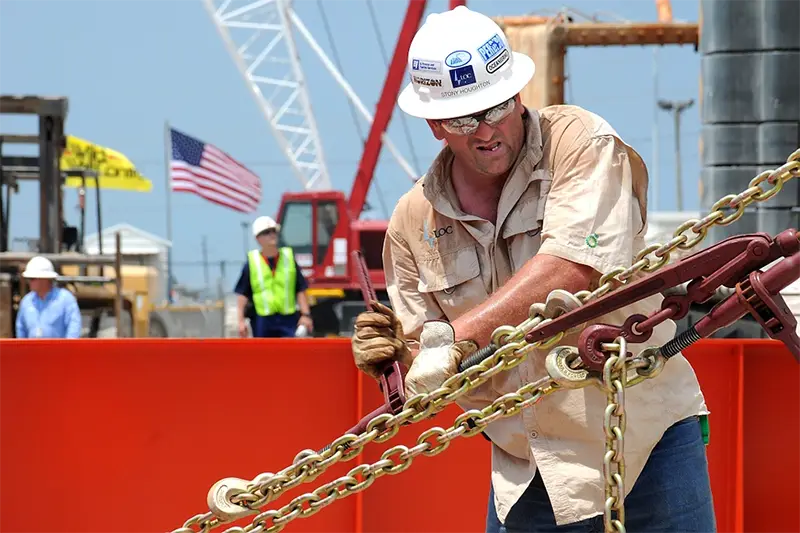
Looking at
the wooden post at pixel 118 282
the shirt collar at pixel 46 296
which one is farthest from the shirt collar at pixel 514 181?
the wooden post at pixel 118 282

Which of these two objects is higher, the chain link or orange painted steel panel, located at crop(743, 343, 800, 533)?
the chain link

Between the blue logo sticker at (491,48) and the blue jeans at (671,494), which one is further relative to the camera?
the blue jeans at (671,494)

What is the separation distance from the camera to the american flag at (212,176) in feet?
90.8

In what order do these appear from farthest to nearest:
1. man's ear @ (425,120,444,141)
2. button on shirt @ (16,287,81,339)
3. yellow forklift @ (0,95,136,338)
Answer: yellow forklift @ (0,95,136,338)
button on shirt @ (16,287,81,339)
man's ear @ (425,120,444,141)

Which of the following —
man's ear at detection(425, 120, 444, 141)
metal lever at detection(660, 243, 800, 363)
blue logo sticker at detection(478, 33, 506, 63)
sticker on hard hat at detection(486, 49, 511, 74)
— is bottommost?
metal lever at detection(660, 243, 800, 363)

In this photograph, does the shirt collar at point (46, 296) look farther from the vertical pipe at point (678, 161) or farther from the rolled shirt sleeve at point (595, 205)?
the vertical pipe at point (678, 161)

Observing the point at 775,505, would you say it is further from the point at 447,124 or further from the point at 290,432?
the point at 447,124

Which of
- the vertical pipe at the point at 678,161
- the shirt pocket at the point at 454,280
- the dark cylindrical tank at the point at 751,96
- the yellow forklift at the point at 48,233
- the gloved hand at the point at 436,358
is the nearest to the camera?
the gloved hand at the point at 436,358

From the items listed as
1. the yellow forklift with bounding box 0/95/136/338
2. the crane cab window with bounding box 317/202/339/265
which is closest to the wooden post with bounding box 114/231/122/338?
the yellow forklift with bounding box 0/95/136/338

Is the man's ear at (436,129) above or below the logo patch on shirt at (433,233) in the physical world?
above

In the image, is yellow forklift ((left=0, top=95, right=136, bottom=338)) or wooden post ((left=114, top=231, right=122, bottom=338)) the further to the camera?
wooden post ((left=114, top=231, right=122, bottom=338))

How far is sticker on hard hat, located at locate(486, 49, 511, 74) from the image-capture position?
2.89 meters

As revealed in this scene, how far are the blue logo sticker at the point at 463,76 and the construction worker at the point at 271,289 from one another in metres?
7.04

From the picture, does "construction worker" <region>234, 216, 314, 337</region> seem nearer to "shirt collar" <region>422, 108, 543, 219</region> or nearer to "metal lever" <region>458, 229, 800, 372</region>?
"shirt collar" <region>422, 108, 543, 219</region>
